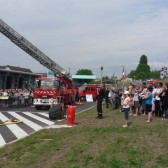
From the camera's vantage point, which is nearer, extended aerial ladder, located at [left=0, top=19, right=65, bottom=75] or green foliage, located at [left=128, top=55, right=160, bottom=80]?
extended aerial ladder, located at [left=0, top=19, right=65, bottom=75]

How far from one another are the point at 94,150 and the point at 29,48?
35.0 metres

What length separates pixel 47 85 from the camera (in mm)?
33750

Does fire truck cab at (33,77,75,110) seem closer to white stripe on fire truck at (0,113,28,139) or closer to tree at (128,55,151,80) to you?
white stripe on fire truck at (0,113,28,139)

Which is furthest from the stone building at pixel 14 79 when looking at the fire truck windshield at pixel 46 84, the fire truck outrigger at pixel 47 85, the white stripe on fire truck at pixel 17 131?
the white stripe on fire truck at pixel 17 131

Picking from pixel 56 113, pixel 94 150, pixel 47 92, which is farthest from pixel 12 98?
pixel 94 150

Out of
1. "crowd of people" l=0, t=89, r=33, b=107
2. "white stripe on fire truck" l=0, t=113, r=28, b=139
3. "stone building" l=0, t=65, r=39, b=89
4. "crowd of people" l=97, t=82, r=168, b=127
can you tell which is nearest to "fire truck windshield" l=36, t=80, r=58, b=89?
"crowd of people" l=0, t=89, r=33, b=107

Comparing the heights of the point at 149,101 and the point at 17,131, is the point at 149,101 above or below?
above

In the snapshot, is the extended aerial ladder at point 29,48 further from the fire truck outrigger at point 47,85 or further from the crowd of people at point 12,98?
the crowd of people at point 12,98

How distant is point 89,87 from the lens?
2194 inches

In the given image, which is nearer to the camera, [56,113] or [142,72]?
[56,113]

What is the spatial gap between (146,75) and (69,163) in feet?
424

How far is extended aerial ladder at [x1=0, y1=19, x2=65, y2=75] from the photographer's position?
138 feet

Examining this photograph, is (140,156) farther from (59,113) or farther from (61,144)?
(59,113)

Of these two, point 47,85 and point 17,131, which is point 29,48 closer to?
point 47,85
